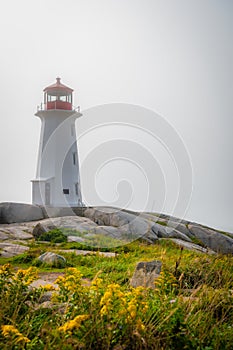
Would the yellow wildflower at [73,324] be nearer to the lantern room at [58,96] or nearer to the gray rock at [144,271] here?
the gray rock at [144,271]

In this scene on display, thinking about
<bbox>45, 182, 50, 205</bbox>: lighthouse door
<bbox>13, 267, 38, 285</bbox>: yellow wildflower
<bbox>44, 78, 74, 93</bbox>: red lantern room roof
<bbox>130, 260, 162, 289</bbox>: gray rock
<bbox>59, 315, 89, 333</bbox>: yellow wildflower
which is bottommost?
<bbox>130, 260, 162, 289</bbox>: gray rock

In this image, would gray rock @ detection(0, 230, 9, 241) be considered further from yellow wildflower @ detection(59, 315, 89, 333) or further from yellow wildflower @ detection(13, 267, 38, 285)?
yellow wildflower @ detection(59, 315, 89, 333)

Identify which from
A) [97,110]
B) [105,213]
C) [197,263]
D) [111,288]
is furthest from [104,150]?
[111,288]

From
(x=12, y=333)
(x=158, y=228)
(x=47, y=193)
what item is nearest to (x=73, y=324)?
(x=12, y=333)

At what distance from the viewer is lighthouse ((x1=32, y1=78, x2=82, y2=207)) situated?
3019cm

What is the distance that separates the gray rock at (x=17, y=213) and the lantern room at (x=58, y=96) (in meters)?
8.49

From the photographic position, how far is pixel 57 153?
30.5 metres

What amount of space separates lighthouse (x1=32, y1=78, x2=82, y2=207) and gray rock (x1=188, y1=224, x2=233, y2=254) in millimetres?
8302

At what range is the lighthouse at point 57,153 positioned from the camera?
99.0ft

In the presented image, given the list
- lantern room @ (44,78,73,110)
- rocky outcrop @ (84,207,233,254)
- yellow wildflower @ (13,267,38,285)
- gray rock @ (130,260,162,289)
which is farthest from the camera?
lantern room @ (44,78,73,110)

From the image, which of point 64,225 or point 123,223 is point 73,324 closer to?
point 64,225

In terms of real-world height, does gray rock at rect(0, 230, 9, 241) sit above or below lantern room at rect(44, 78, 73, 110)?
below

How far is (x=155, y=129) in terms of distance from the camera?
67.1ft

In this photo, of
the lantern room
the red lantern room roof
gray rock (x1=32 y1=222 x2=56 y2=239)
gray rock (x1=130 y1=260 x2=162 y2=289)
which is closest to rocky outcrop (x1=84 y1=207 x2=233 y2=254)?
gray rock (x1=32 y1=222 x2=56 y2=239)
